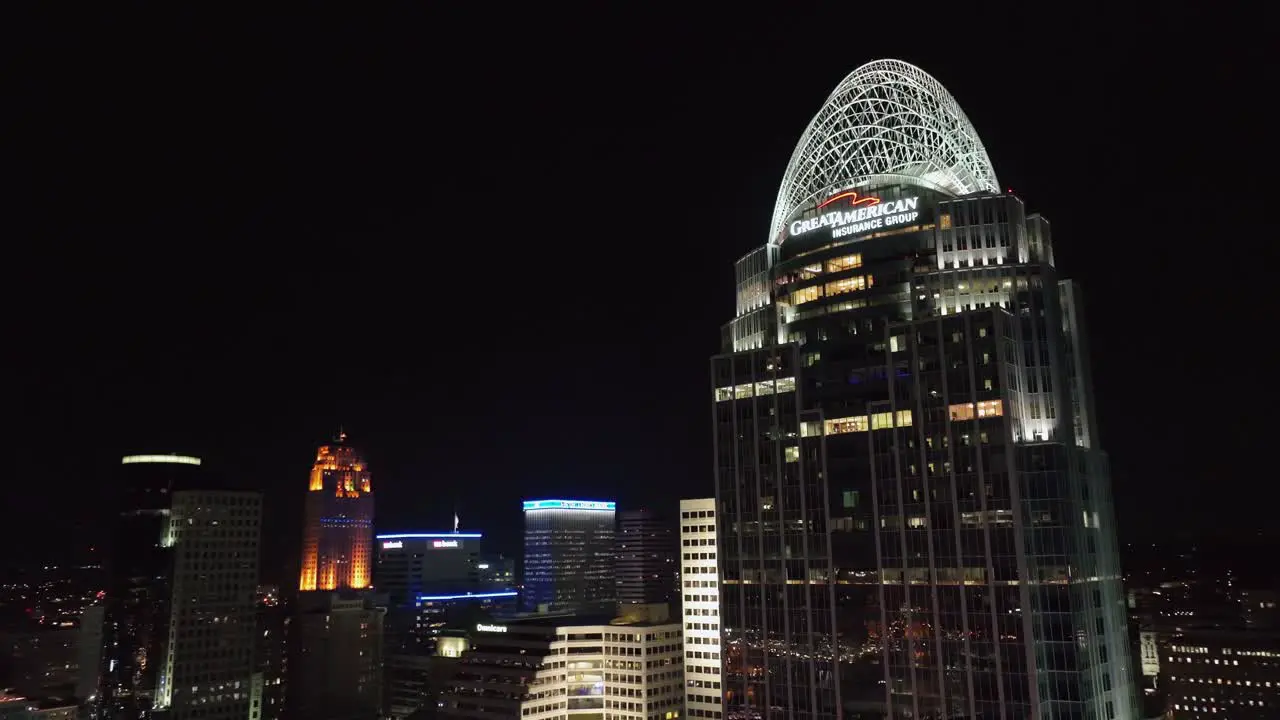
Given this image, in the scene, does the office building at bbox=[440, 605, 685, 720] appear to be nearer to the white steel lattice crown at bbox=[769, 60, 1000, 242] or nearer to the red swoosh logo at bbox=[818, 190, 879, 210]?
the white steel lattice crown at bbox=[769, 60, 1000, 242]

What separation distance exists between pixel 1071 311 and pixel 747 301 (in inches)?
1785

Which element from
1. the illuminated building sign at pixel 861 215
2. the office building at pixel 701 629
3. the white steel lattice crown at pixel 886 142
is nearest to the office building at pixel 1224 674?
the office building at pixel 701 629

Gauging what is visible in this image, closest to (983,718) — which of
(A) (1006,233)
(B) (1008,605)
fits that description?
(B) (1008,605)

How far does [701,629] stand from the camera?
159m

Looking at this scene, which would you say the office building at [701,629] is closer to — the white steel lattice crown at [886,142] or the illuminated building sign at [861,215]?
the illuminated building sign at [861,215]

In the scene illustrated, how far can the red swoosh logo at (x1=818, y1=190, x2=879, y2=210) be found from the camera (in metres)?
122

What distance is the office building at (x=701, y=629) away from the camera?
156 meters

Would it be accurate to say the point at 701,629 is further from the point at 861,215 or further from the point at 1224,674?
the point at 1224,674

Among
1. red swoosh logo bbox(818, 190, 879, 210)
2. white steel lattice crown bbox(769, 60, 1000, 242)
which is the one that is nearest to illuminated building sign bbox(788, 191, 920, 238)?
red swoosh logo bbox(818, 190, 879, 210)

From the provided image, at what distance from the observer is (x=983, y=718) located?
9675cm

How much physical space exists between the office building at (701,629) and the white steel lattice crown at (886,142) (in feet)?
198

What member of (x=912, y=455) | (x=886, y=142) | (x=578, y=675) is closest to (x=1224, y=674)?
(x=912, y=455)

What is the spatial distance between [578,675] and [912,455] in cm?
9665

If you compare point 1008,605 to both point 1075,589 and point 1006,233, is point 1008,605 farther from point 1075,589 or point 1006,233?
point 1006,233
